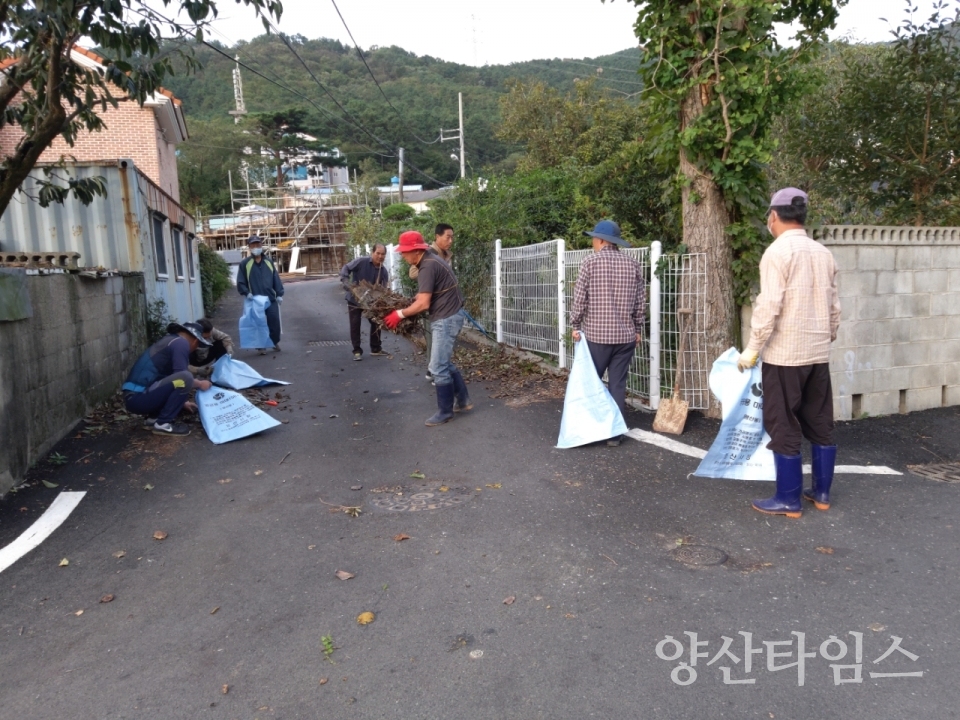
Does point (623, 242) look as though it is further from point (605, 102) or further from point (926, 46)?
point (605, 102)

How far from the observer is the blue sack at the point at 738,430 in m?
4.70

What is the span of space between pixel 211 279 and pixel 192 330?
17.4m

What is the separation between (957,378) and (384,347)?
8209mm

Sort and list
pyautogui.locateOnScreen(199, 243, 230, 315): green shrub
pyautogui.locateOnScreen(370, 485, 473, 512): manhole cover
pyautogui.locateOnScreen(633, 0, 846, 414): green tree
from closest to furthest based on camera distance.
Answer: pyautogui.locateOnScreen(370, 485, 473, 512): manhole cover < pyautogui.locateOnScreen(633, 0, 846, 414): green tree < pyautogui.locateOnScreen(199, 243, 230, 315): green shrub

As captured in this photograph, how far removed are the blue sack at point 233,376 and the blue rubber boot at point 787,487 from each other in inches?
234

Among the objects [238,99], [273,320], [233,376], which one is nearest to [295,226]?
[238,99]

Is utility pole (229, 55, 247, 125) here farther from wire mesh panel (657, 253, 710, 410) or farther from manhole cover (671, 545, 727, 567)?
manhole cover (671, 545, 727, 567)

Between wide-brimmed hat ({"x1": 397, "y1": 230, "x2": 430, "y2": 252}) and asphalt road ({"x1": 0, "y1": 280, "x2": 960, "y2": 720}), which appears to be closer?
asphalt road ({"x1": 0, "y1": 280, "x2": 960, "y2": 720})

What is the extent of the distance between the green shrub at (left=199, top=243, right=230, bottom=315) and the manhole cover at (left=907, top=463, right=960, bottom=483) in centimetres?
1861

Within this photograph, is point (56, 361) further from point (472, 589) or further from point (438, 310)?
point (472, 589)

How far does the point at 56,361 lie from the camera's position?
670 centimetres

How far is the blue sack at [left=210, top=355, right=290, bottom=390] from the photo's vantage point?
8.24 m

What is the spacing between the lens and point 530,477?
5.40m

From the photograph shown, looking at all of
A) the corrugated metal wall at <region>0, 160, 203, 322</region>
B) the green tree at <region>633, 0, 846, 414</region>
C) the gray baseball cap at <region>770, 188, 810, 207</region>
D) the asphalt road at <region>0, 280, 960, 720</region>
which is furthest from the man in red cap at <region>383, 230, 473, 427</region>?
the corrugated metal wall at <region>0, 160, 203, 322</region>
